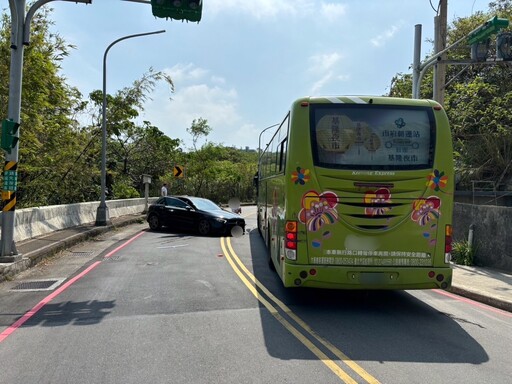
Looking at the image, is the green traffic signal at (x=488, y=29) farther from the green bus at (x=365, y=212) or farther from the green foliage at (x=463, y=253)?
the green bus at (x=365, y=212)

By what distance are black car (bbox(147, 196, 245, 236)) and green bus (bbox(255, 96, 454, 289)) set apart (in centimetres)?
1051

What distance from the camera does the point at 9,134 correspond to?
9.83m

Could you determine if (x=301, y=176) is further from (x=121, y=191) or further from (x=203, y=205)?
(x=121, y=191)

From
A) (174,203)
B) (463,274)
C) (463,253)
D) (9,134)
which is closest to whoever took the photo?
(9,134)

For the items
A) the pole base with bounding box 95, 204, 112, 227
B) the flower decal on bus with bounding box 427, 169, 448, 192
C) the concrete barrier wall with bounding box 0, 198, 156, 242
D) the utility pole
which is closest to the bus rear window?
the flower decal on bus with bounding box 427, 169, 448, 192

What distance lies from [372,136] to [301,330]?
3.01 metres

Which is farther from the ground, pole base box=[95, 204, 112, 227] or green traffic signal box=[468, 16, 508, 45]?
green traffic signal box=[468, 16, 508, 45]

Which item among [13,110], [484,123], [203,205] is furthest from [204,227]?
[484,123]

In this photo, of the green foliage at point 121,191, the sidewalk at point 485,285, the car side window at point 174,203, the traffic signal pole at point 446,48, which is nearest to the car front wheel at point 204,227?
the car side window at point 174,203

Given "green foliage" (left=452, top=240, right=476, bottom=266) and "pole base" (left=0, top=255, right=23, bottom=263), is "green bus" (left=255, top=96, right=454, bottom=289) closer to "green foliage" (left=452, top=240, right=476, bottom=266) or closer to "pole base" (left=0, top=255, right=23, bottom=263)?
"green foliage" (left=452, top=240, right=476, bottom=266)

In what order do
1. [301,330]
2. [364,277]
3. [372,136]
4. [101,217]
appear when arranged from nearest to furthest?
[301,330], [364,277], [372,136], [101,217]

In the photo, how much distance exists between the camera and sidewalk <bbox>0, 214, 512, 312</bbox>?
835 cm

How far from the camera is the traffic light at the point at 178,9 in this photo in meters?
9.35

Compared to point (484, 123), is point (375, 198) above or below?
below
